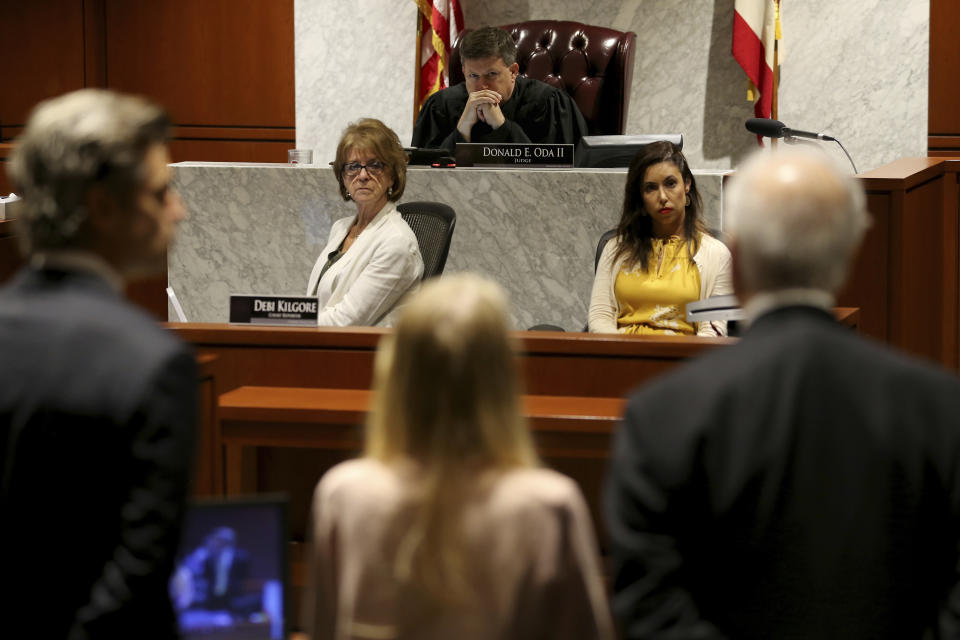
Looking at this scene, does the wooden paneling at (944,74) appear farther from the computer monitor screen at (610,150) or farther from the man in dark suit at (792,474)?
the man in dark suit at (792,474)

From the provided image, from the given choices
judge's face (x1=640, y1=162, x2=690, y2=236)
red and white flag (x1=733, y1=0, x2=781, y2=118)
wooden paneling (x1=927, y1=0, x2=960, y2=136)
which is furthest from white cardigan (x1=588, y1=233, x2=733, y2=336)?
wooden paneling (x1=927, y1=0, x2=960, y2=136)

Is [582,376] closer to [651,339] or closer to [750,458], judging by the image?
[651,339]

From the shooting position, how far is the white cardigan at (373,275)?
383cm

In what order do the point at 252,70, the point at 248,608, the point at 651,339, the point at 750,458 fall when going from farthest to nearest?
the point at 252,70 → the point at 651,339 → the point at 248,608 → the point at 750,458

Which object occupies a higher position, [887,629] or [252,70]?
[252,70]

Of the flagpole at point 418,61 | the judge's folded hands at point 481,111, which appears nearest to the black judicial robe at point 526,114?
the judge's folded hands at point 481,111

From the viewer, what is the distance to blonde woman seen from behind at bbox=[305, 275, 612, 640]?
4.38ft

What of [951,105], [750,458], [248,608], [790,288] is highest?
[951,105]

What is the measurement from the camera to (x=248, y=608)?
184cm

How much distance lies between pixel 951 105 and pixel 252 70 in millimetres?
4314

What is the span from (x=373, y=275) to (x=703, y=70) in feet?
12.9

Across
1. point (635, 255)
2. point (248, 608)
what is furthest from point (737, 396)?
point (635, 255)

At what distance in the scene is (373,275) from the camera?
3.84 meters

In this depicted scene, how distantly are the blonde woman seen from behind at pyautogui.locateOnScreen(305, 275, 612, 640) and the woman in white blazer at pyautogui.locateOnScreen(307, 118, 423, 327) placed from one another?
96.5 inches
